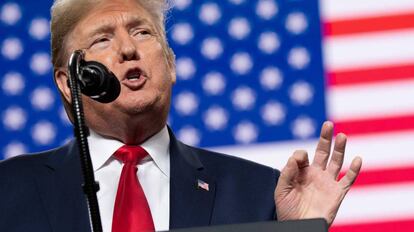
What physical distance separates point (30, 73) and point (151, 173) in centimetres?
105

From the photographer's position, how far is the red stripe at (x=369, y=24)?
293cm

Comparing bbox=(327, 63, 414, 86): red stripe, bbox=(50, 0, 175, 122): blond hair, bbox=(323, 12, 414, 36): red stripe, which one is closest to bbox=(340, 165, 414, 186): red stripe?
bbox=(327, 63, 414, 86): red stripe

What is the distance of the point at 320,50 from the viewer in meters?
2.95

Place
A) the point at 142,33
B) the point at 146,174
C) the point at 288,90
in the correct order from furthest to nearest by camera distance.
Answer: the point at 288,90 → the point at 142,33 → the point at 146,174

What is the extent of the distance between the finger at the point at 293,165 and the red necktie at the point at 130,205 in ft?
0.95

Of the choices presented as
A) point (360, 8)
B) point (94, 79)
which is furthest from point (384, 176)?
point (94, 79)

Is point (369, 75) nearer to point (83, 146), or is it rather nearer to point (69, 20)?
point (69, 20)

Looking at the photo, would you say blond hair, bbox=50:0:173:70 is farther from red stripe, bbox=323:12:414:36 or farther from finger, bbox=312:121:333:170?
red stripe, bbox=323:12:414:36

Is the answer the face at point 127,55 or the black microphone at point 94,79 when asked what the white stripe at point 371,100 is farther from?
the black microphone at point 94,79

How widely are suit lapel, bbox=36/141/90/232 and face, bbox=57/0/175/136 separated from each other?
111 mm

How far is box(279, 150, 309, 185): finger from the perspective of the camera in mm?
1902

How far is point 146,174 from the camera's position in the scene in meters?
2.12

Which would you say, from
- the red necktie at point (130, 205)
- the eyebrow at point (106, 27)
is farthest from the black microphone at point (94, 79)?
the eyebrow at point (106, 27)

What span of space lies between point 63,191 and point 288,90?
1.03 metres
